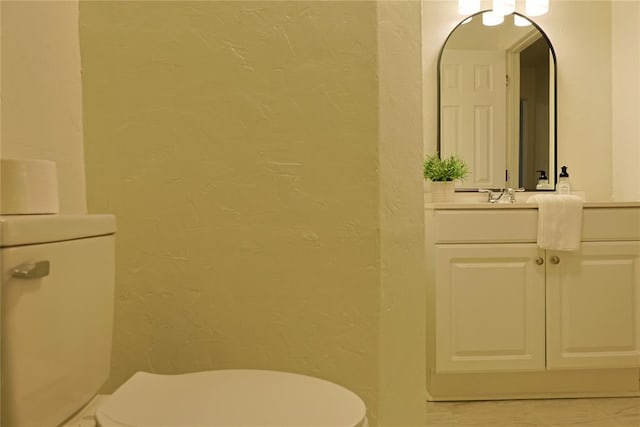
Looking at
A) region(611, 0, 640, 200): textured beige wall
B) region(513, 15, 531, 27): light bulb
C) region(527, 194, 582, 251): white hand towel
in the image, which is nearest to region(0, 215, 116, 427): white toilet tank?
region(527, 194, 582, 251): white hand towel

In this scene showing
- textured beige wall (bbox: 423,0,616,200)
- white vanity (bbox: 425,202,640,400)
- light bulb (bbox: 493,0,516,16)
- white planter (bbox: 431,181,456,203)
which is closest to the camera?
white vanity (bbox: 425,202,640,400)

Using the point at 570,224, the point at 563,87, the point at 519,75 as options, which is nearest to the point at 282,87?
the point at 570,224

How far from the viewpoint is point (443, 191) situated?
207 cm

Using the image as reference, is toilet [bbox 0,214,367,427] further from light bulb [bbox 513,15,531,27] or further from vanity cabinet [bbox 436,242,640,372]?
light bulb [bbox 513,15,531,27]

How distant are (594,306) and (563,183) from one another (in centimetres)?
67

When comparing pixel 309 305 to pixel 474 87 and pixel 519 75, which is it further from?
pixel 519 75

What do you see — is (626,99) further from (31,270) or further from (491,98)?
(31,270)

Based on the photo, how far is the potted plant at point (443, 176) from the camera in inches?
81.6

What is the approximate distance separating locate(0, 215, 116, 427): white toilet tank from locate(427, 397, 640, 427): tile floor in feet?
4.30

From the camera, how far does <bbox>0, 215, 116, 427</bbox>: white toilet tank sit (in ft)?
1.74

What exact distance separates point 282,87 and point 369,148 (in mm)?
257

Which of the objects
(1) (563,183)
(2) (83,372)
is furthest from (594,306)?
(2) (83,372)

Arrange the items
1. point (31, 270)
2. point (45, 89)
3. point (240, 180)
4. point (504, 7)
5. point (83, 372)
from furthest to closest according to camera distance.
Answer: point (504, 7) < point (240, 180) < point (45, 89) < point (83, 372) < point (31, 270)

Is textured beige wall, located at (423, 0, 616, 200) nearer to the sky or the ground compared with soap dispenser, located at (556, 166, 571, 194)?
nearer to the sky
